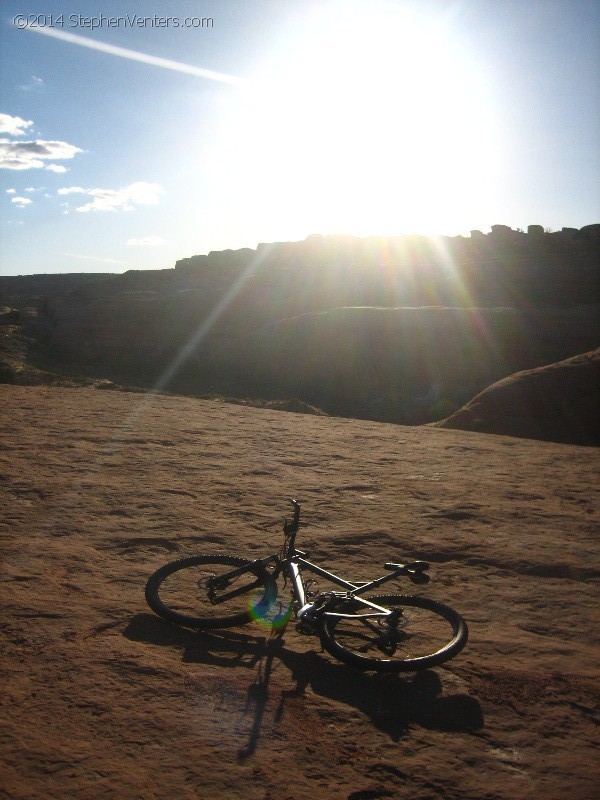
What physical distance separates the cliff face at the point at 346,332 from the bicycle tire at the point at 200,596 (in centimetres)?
1166

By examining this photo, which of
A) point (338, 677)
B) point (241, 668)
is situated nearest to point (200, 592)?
point (241, 668)

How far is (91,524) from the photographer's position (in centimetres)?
549

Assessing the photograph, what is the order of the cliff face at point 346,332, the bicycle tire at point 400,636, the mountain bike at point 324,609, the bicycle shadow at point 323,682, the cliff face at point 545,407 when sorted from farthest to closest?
the cliff face at point 346,332
the cliff face at point 545,407
the mountain bike at point 324,609
the bicycle tire at point 400,636
the bicycle shadow at point 323,682

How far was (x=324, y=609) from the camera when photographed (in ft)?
11.3

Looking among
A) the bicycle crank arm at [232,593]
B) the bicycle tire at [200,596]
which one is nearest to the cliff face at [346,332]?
the bicycle tire at [200,596]

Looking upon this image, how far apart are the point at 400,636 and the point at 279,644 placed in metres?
0.66

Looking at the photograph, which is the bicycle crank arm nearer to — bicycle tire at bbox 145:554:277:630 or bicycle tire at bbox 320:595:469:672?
bicycle tire at bbox 145:554:277:630

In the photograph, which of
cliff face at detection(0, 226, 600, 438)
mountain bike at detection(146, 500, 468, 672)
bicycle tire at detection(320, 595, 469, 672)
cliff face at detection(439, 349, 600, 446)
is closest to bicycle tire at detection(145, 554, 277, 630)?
mountain bike at detection(146, 500, 468, 672)

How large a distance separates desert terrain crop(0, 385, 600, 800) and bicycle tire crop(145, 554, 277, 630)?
96 mm

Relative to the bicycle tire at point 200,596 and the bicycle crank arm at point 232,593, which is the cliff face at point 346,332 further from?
the bicycle crank arm at point 232,593

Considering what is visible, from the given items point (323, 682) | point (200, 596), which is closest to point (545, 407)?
point (200, 596)

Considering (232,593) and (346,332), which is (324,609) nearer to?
(232,593)

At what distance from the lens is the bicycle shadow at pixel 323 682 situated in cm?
298

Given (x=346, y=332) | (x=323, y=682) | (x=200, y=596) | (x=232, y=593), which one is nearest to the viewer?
(x=323, y=682)
